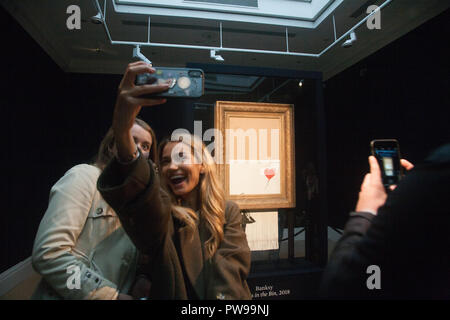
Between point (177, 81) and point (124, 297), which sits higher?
point (177, 81)

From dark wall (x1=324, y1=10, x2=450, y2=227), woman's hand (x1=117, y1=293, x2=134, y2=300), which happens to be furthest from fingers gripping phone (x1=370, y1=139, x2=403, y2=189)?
dark wall (x1=324, y1=10, x2=450, y2=227)

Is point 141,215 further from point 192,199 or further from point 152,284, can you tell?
point 192,199

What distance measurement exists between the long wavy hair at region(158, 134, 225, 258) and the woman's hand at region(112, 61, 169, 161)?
26 centimetres

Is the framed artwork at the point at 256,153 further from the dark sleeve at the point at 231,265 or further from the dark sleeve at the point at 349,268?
the dark sleeve at the point at 349,268

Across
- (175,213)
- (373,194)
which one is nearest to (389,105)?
(373,194)

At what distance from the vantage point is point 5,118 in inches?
71.8

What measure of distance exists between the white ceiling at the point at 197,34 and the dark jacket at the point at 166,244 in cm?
212

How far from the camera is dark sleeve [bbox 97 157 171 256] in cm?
45

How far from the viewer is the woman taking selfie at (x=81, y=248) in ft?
1.81

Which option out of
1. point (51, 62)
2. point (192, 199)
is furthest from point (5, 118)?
point (192, 199)

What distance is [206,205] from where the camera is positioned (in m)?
0.77

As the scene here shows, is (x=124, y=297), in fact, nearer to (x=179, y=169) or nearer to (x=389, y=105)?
(x=179, y=169)

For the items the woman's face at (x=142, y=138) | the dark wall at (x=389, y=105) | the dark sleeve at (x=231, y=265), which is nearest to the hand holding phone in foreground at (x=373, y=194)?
the dark sleeve at (x=231, y=265)

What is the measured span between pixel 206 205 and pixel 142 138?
0.33 meters
